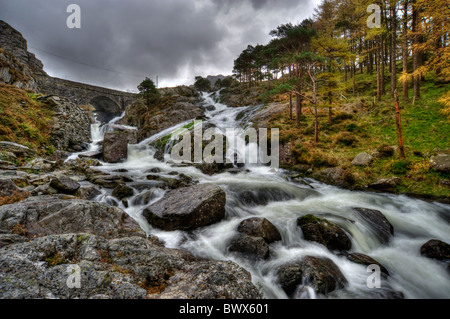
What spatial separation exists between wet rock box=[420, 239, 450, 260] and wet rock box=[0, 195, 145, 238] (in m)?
8.64

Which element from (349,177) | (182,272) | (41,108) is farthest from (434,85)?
(41,108)

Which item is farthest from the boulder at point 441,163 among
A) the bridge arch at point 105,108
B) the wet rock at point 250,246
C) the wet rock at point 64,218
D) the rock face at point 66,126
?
the bridge arch at point 105,108

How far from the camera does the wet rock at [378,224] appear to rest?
695 cm

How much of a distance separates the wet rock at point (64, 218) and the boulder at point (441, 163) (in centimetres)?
1361

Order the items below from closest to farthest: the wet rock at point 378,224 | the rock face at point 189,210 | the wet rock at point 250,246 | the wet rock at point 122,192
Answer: the wet rock at point 250,246, the rock face at point 189,210, the wet rock at point 378,224, the wet rock at point 122,192

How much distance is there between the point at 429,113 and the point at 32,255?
21.5m

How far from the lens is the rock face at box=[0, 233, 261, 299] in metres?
2.49

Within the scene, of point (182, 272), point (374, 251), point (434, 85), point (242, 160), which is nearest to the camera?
point (182, 272)

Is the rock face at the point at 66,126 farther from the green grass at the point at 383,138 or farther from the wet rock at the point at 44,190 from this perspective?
the green grass at the point at 383,138

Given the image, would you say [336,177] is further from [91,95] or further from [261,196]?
[91,95]

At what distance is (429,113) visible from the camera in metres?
13.9

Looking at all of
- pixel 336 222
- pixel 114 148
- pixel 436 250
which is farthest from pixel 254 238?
pixel 114 148

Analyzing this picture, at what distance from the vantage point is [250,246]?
5727 millimetres

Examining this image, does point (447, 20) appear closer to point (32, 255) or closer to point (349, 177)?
point (349, 177)
